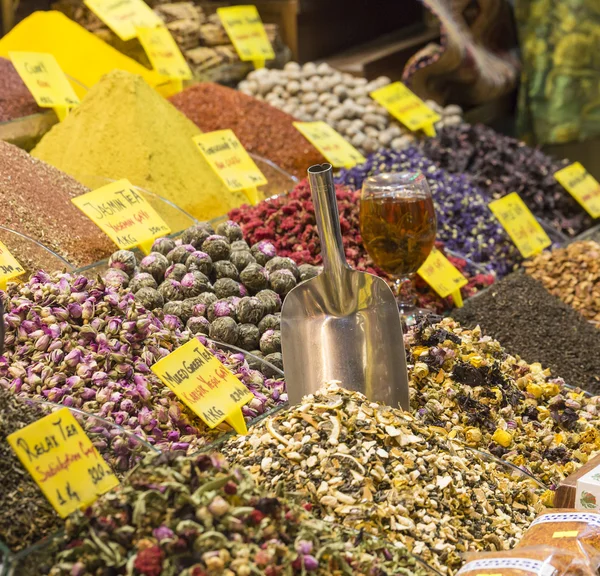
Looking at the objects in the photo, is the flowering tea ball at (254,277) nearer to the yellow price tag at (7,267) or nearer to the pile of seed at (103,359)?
the pile of seed at (103,359)

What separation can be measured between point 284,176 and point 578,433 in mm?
1318

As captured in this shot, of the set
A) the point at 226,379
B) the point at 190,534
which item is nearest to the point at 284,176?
the point at 226,379

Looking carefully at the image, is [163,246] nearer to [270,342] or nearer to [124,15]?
[270,342]

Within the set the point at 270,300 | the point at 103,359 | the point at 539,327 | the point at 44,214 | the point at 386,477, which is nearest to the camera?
the point at 386,477

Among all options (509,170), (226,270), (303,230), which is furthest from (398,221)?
(509,170)

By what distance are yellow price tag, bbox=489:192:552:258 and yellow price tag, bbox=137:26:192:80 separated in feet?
3.78

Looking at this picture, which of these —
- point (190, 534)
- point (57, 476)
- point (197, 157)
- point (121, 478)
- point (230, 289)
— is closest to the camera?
point (190, 534)

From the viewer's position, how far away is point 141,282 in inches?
68.1

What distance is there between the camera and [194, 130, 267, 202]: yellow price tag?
93.6 inches

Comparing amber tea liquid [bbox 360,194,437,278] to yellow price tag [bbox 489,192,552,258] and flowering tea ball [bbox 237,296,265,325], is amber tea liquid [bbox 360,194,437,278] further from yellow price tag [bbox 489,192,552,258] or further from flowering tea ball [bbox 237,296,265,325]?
yellow price tag [bbox 489,192,552,258]

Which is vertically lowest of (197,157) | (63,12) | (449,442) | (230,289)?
(449,442)

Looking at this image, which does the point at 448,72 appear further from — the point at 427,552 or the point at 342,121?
the point at 427,552

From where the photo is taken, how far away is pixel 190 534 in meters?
0.96

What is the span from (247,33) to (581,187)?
1338mm
